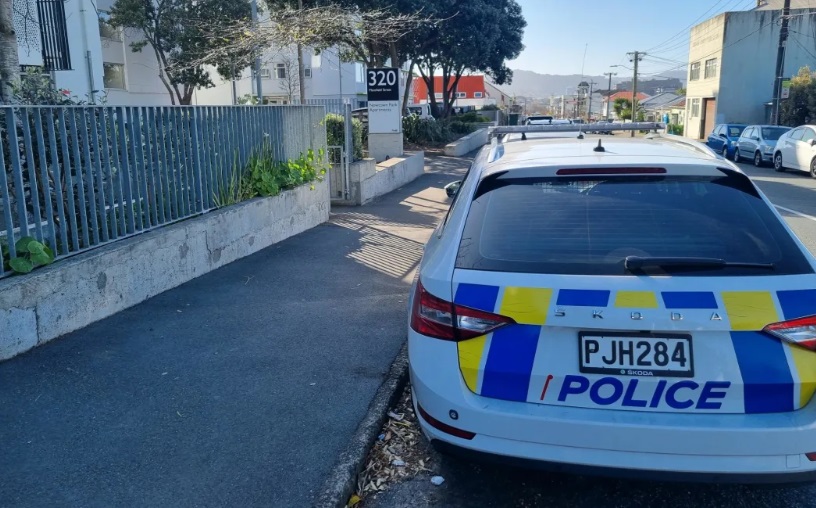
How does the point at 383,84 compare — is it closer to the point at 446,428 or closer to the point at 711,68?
the point at 446,428

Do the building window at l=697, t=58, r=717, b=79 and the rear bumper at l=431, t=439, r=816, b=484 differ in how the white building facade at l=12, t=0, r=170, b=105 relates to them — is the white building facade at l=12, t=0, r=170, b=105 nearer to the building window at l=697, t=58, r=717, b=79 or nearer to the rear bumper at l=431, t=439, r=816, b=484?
the rear bumper at l=431, t=439, r=816, b=484

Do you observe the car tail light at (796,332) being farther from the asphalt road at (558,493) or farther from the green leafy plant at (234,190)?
the green leafy plant at (234,190)

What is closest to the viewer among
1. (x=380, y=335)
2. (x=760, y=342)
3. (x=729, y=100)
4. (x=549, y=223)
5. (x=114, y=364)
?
(x=760, y=342)

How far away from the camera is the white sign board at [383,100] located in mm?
15938

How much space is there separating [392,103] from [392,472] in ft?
45.5

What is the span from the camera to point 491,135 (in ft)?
15.8

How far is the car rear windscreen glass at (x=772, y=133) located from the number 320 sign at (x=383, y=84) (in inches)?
558

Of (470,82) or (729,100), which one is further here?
(470,82)

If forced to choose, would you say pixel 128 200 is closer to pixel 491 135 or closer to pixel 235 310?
pixel 235 310

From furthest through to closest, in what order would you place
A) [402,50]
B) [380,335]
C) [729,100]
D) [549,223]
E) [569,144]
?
[729,100] < [402,50] < [380,335] < [569,144] < [549,223]

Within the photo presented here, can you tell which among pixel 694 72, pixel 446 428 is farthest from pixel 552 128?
pixel 694 72

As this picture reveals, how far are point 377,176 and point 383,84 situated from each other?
3.08m

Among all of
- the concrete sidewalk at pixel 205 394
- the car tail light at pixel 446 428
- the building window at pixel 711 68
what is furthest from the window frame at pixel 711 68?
the car tail light at pixel 446 428

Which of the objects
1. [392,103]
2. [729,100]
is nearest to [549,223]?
[392,103]
